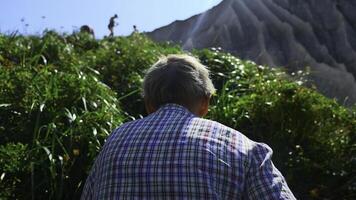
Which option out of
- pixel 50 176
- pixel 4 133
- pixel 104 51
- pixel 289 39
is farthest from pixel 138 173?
pixel 289 39

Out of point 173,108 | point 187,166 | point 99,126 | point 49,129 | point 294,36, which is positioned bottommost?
point 294,36

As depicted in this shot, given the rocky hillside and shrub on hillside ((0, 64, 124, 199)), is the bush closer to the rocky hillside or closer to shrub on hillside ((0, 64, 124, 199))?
shrub on hillside ((0, 64, 124, 199))

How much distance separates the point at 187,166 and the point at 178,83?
0.41 metres

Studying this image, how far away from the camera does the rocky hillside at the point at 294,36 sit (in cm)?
1044

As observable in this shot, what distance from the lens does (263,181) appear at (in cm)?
238

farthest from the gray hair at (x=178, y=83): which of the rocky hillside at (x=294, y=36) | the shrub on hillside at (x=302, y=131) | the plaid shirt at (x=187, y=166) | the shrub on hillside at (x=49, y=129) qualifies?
the rocky hillside at (x=294, y=36)

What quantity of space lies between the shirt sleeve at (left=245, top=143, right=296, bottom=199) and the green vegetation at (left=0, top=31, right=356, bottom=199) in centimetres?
165

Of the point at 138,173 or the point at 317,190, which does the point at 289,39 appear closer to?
the point at 317,190

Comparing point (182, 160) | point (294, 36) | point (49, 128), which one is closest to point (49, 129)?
point (49, 128)

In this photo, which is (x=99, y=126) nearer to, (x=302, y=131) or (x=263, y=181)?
(x=302, y=131)

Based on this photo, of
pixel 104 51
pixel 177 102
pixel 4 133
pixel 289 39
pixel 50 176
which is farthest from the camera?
pixel 289 39

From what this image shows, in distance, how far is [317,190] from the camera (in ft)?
15.0

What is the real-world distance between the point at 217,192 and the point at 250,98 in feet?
10.1

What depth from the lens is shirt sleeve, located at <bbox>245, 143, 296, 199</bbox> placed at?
2361 millimetres
